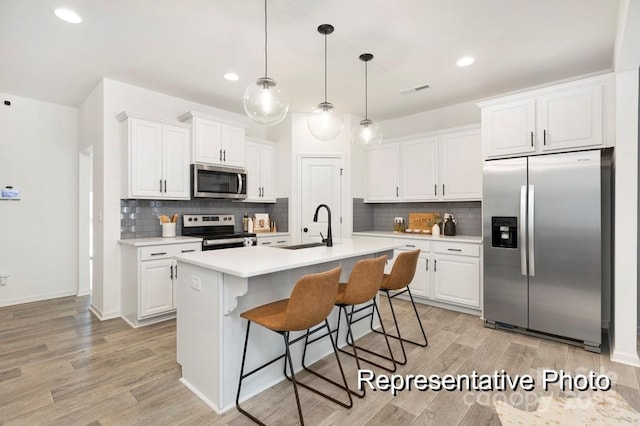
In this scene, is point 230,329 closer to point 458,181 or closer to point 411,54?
point 411,54

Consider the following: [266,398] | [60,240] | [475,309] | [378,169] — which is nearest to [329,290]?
[266,398]

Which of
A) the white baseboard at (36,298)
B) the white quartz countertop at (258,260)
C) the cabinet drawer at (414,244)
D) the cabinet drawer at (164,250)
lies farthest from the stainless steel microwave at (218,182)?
the white baseboard at (36,298)

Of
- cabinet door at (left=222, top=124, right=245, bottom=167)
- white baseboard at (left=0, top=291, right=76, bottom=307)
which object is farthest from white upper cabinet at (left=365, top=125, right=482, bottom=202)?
white baseboard at (left=0, top=291, right=76, bottom=307)

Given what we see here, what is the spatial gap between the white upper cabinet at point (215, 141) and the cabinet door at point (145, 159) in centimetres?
42

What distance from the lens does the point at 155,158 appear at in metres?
3.88

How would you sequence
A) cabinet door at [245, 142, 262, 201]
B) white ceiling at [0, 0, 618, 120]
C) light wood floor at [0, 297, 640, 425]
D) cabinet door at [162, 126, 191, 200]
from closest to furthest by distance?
light wood floor at [0, 297, 640, 425]
white ceiling at [0, 0, 618, 120]
cabinet door at [162, 126, 191, 200]
cabinet door at [245, 142, 262, 201]

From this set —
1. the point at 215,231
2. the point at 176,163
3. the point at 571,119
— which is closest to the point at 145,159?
the point at 176,163

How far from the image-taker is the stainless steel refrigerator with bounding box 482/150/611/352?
2.90 metres

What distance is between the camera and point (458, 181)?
4348 millimetres

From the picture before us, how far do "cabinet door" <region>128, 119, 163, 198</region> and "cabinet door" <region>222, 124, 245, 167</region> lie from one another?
0.83 meters

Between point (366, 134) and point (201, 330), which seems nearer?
point (201, 330)

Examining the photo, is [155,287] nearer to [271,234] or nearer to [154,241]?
[154,241]

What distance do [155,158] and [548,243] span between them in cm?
431

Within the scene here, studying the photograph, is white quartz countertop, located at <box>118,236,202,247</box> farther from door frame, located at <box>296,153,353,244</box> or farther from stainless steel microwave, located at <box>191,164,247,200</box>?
door frame, located at <box>296,153,353,244</box>
